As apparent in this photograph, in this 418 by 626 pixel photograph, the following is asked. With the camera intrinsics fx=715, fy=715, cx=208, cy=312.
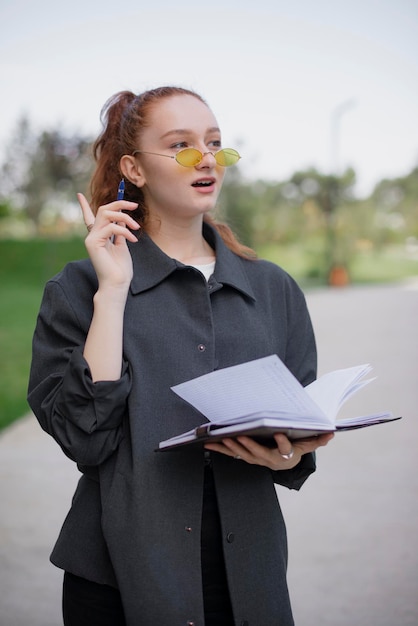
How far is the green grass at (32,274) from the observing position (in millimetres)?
8531

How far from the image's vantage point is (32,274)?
2214cm

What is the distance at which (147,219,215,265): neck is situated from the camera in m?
1.84

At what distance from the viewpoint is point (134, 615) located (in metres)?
1.51

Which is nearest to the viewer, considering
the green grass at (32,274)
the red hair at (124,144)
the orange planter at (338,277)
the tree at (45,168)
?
the red hair at (124,144)

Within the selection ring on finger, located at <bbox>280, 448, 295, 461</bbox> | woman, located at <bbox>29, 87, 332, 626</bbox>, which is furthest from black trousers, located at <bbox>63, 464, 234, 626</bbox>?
ring on finger, located at <bbox>280, 448, 295, 461</bbox>

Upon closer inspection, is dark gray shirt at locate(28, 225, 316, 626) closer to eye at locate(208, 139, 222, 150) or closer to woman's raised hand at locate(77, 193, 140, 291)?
woman's raised hand at locate(77, 193, 140, 291)

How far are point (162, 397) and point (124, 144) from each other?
2.28 feet

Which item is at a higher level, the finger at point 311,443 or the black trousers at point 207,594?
the finger at point 311,443

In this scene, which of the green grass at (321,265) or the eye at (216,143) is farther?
the green grass at (321,265)

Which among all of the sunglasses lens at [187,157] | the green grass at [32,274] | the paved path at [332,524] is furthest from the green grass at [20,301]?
the sunglasses lens at [187,157]

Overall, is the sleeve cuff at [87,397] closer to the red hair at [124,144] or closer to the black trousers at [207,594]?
the black trousers at [207,594]

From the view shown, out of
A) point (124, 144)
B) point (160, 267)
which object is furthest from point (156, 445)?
point (124, 144)

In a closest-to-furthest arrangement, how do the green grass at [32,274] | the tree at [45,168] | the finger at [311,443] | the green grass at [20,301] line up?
1. the finger at [311,443]
2. the green grass at [20,301]
3. the green grass at [32,274]
4. the tree at [45,168]

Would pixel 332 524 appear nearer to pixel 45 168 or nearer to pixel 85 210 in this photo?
pixel 85 210
